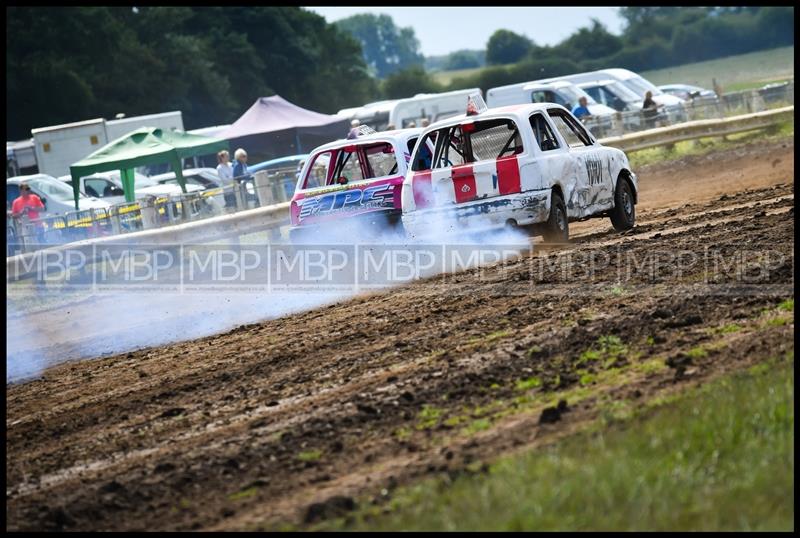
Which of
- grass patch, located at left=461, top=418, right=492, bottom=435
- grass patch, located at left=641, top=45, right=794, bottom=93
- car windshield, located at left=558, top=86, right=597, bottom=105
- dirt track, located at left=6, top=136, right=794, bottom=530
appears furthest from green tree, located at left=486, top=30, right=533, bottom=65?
grass patch, located at left=461, top=418, right=492, bottom=435

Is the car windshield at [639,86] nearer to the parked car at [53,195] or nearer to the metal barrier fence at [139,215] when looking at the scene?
the parked car at [53,195]

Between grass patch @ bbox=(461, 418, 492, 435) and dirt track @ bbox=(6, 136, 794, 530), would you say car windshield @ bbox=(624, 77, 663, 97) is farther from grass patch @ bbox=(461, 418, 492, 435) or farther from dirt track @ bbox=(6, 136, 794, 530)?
grass patch @ bbox=(461, 418, 492, 435)

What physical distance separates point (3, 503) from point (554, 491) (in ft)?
9.52

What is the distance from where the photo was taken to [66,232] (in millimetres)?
17781

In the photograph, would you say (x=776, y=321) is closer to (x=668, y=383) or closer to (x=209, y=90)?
(x=668, y=383)

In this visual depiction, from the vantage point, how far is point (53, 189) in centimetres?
2853

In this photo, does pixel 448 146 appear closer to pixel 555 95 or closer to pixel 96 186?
pixel 96 186

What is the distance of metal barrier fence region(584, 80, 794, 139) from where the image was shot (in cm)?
2658

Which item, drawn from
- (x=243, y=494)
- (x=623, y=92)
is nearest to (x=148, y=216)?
(x=243, y=494)

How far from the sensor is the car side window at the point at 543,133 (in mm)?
13305

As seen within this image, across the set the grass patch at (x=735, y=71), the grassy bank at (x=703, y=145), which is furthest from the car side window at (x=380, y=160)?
the grass patch at (x=735, y=71)

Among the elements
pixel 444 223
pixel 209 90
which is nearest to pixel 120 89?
pixel 209 90

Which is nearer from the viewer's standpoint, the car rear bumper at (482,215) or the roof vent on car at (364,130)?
the car rear bumper at (482,215)

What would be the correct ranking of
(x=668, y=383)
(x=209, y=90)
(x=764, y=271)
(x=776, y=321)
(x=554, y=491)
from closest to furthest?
(x=554, y=491) < (x=668, y=383) < (x=776, y=321) < (x=764, y=271) < (x=209, y=90)
